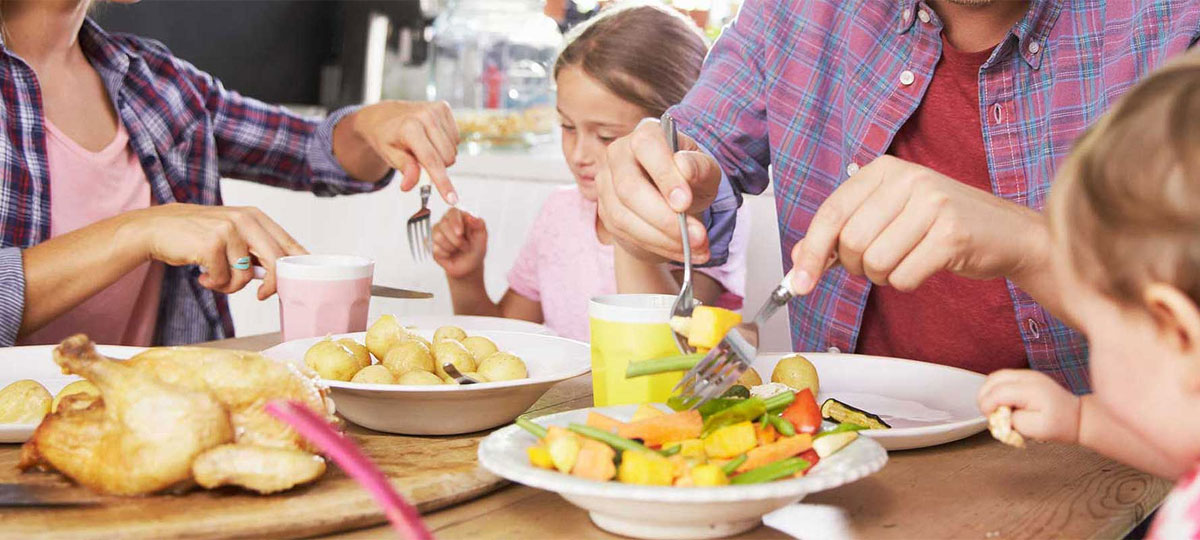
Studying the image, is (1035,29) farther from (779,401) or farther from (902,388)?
(779,401)

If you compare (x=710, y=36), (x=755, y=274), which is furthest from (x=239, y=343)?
(x=710, y=36)

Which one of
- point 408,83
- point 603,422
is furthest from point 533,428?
point 408,83

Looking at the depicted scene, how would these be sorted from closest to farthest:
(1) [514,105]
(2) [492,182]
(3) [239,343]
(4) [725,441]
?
1. (4) [725,441]
2. (3) [239,343]
3. (2) [492,182]
4. (1) [514,105]

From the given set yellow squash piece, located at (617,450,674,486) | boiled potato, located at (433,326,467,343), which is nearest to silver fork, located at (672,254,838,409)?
yellow squash piece, located at (617,450,674,486)

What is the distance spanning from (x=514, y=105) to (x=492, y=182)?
662 millimetres

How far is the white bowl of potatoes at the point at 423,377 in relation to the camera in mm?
889

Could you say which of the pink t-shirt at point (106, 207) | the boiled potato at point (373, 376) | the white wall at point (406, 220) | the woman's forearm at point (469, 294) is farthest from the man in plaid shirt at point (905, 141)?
the white wall at point (406, 220)

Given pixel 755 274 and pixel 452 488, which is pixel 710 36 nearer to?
pixel 755 274

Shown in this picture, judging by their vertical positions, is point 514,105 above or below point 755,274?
above

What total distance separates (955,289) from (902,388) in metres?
0.37

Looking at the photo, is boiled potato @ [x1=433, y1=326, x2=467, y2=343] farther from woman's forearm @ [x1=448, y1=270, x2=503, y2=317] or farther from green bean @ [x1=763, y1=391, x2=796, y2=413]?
woman's forearm @ [x1=448, y1=270, x2=503, y2=317]

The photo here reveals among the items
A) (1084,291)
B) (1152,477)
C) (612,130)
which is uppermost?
(612,130)

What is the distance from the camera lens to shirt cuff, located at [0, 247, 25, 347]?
1.29m

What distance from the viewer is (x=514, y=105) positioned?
3.18m
